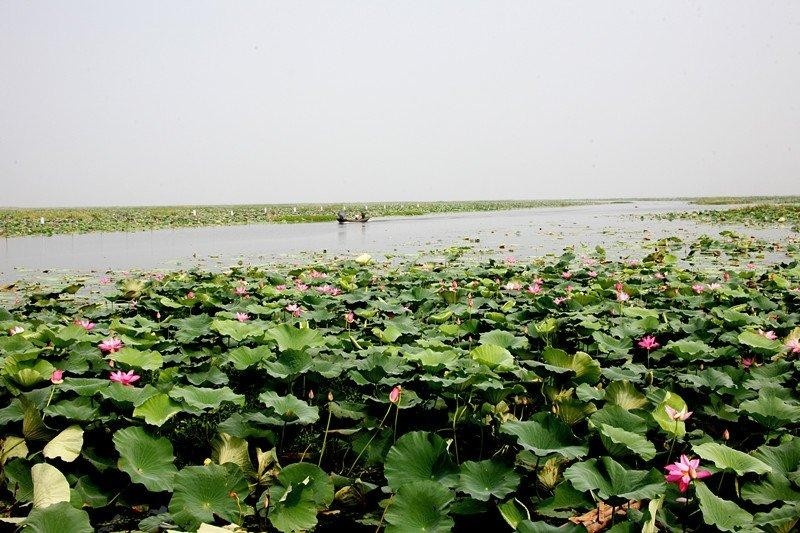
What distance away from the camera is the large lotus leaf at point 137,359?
95.3 inches

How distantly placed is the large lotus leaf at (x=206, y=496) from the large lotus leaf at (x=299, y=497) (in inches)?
4.7

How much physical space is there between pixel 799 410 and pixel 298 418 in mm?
1798

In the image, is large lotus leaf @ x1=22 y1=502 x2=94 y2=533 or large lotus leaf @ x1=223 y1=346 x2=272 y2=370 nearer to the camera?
large lotus leaf @ x1=22 y1=502 x2=94 y2=533

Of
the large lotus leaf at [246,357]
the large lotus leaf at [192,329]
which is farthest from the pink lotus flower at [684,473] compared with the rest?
the large lotus leaf at [192,329]

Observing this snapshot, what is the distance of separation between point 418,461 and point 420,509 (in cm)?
24

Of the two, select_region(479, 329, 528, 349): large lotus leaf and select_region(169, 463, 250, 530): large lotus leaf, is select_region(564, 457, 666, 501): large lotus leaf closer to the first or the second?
select_region(169, 463, 250, 530): large lotus leaf

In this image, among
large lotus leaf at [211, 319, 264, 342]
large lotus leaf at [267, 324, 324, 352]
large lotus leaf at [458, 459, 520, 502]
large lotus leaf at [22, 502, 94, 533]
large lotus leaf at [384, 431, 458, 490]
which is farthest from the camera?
large lotus leaf at [211, 319, 264, 342]

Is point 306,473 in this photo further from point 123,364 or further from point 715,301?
point 715,301

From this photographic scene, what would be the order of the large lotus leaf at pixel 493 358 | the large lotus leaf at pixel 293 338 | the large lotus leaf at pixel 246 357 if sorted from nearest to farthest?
the large lotus leaf at pixel 493 358
the large lotus leaf at pixel 246 357
the large lotus leaf at pixel 293 338

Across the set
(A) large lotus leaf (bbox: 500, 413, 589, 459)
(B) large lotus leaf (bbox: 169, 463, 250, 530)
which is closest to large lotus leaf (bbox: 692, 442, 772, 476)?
(A) large lotus leaf (bbox: 500, 413, 589, 459)

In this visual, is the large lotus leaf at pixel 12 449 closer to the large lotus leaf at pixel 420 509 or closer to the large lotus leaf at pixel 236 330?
the large lotus leaf at pixel 236 330

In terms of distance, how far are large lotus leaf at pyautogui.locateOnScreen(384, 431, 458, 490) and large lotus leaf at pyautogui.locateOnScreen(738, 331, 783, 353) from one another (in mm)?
1836

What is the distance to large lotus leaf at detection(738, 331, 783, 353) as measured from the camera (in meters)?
2.63

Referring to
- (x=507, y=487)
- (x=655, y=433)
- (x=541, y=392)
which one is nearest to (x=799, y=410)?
(x=655, y=433)
